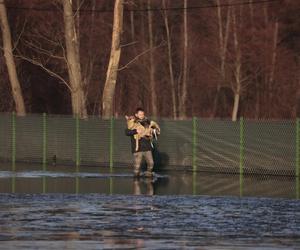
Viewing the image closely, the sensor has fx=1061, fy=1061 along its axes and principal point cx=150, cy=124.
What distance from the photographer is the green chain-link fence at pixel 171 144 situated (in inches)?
1104

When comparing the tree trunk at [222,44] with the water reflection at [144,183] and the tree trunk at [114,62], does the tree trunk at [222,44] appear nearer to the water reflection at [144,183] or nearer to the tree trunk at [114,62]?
the tree trunk at [114,62]

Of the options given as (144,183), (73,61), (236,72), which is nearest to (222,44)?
(236,72)

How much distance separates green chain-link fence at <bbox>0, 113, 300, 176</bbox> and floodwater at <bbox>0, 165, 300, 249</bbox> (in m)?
0.83

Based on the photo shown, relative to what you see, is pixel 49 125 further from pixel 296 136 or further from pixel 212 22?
pixel 212 22

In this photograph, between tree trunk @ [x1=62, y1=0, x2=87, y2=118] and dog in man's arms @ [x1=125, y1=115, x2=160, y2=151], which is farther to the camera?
tree trunk @ [x1=62, y1=0, x2=87, y2=118]

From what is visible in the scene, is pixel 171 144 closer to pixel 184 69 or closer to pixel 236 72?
pixel 236 72

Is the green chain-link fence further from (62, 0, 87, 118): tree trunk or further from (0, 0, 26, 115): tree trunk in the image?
(0, 0, 26, 115): tree trunk

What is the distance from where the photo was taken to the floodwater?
47.9ft

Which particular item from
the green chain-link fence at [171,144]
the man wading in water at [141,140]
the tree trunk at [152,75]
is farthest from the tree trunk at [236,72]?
the man wading in water at [141,140]

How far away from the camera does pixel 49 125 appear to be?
115 feet

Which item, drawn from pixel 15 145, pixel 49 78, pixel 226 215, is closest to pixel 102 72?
pixel 49 78

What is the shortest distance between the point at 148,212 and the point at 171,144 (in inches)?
480

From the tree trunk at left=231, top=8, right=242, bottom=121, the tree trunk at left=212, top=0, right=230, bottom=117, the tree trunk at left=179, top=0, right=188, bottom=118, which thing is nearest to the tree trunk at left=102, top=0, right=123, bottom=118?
the tree trunk at left=231, top=8, right=242, bottom=121

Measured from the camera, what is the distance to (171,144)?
3061 cm
